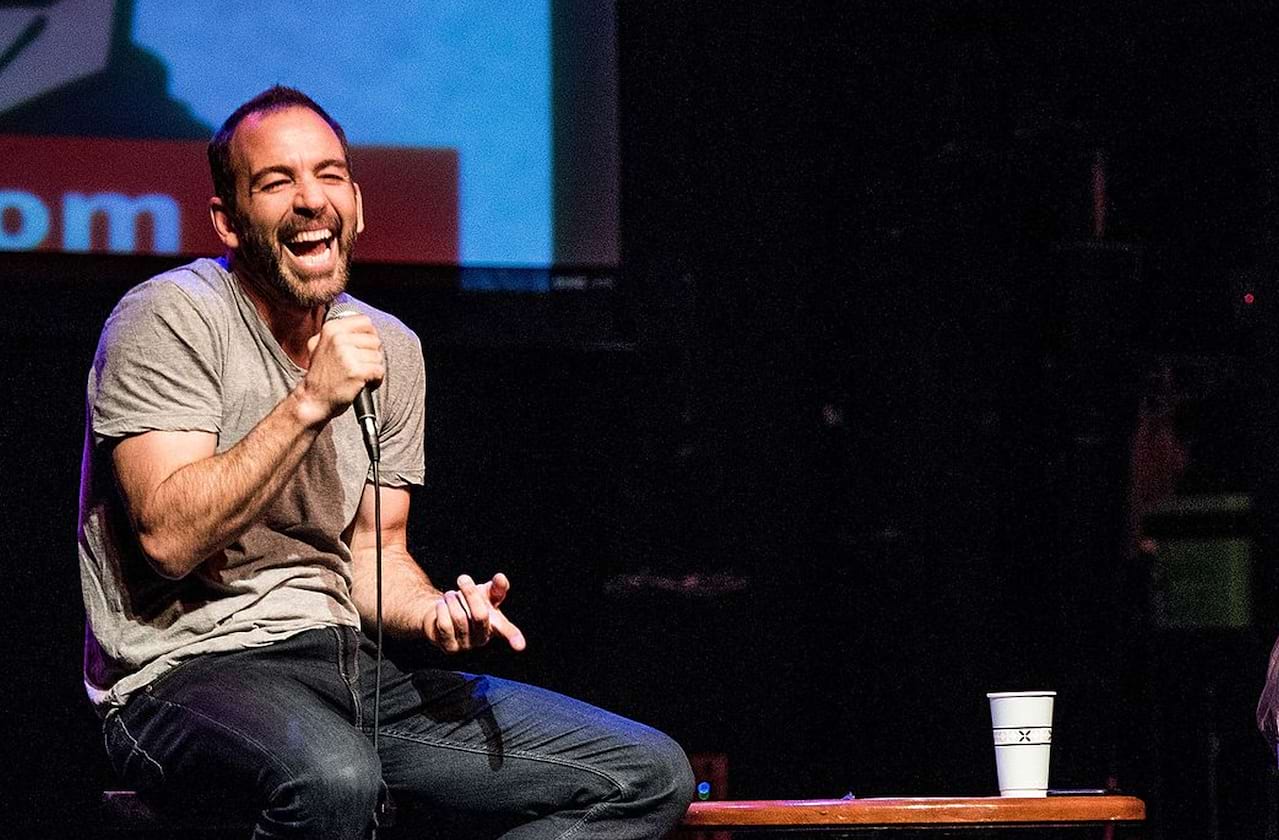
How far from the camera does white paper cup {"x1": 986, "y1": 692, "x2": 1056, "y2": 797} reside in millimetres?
2602

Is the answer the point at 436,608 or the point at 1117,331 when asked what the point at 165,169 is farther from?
the point at 1117,331

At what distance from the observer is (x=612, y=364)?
338cm

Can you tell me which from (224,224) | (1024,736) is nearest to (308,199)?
(224,224)

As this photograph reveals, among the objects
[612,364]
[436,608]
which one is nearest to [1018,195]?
[612,364]

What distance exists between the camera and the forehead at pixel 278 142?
240 centimetres

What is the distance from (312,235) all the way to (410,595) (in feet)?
1.88

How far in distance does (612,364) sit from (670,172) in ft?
1.48

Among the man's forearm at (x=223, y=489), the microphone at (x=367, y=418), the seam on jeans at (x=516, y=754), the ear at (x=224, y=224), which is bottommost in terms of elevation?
the seam on jeans at (x=516, y=754)

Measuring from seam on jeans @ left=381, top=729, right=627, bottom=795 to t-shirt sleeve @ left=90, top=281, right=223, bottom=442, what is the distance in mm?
538

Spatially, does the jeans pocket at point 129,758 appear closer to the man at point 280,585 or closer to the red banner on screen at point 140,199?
the man at point 280,585

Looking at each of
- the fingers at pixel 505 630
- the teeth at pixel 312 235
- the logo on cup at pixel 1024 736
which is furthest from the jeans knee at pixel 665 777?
the teeth at pixel 312 235

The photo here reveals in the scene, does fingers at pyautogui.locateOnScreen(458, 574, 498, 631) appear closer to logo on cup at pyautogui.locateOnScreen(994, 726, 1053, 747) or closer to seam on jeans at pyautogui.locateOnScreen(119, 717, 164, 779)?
seam on jeans at pyautogui.locateOnScreen(119, 717, 164, 779)

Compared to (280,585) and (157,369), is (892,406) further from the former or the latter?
→ (157,369)

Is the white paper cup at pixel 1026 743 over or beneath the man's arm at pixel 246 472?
beneath
